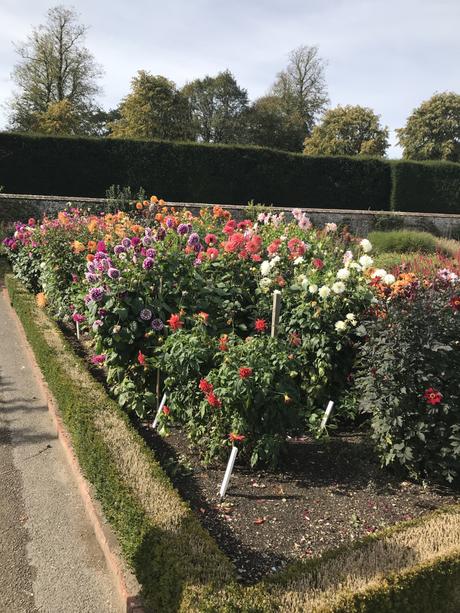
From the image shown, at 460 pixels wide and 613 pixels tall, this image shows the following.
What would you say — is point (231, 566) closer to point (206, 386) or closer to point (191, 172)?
point (206, 386)

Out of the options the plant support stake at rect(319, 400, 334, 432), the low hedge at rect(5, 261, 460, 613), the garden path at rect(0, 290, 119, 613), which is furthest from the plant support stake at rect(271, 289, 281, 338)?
the garden path at rect(0, 290, 119, 613)

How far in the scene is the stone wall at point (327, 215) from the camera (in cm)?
1352

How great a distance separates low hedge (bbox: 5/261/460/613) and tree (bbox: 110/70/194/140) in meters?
27.1

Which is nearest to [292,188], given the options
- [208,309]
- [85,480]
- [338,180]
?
[338,180]

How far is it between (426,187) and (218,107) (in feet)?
60.9

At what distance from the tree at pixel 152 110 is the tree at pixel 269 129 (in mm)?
6510

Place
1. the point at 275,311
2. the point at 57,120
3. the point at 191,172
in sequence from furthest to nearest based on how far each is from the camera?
the point at 57,120, the point at 191,172, the point at 275,311

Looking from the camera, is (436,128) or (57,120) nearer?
(57,120)

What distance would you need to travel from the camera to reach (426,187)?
21.0 m

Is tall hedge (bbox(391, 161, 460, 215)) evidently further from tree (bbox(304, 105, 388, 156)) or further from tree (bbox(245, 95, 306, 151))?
tree (bbox(245, 95, 306, 151))

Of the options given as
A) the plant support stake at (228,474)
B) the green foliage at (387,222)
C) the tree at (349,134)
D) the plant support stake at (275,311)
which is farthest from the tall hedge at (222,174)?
the plant support stake at (228,474)

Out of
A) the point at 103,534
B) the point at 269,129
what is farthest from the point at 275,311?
the point at 269,129

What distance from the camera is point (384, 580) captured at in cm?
199

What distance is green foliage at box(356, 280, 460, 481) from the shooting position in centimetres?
292
